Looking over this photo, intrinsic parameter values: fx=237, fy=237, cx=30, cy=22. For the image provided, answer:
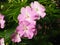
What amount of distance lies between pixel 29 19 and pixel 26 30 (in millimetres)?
71

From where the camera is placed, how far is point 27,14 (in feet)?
4.56

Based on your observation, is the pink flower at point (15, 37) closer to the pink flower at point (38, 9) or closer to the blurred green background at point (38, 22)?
the blurred green background at point (38, 22)

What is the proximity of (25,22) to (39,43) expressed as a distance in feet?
0.72

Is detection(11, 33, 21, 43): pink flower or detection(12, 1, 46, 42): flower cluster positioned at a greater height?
detection(12, 1, 46, 42): flower cluster

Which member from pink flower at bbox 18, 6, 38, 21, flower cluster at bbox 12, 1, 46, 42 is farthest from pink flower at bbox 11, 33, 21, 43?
pink flower at bbox 18, 6, 38, 21

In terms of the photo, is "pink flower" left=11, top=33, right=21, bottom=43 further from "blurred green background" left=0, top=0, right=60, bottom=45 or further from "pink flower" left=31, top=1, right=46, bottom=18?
"pink flower" left=31, top=1, right=46, bottom=18

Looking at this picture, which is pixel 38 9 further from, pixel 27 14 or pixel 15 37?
pixel 15 37

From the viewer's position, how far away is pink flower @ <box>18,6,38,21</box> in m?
1.37

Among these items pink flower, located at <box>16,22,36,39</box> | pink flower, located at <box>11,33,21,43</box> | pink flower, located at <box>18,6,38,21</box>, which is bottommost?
pink flower, located at <box>11,33,21,43</box>

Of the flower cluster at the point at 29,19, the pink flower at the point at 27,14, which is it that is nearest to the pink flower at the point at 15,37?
the flower cluster at the point at 29,19

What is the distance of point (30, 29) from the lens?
1.38 m

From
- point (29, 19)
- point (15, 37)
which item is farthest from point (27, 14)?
point (15, 37)

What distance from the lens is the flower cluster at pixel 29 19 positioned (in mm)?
1369

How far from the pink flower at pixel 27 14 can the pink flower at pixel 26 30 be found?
0.03 m
